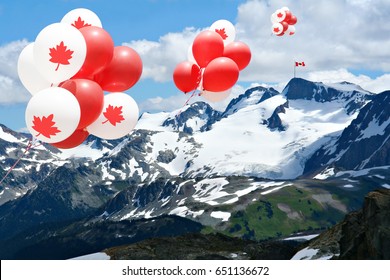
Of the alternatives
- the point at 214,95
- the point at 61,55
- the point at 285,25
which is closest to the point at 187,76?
the point at 214,95

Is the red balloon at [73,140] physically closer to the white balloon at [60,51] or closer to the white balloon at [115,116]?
the white balloon at [115,116]

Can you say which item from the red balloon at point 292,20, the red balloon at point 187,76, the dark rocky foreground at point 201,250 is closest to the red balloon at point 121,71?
the red balloon at point 187,76

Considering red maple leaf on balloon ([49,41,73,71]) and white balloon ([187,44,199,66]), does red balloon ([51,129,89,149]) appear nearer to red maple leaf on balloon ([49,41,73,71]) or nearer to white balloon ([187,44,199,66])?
red maple leaf on balloon ([49,41,73,71])

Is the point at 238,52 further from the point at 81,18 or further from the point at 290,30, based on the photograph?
the point at 290,30

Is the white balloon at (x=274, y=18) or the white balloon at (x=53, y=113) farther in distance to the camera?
the white balloon at (x=274, y=18)

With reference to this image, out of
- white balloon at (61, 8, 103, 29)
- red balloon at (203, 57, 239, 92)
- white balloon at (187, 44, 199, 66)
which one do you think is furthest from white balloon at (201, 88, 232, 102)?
white balloon at (61, 8, 103, 29)
